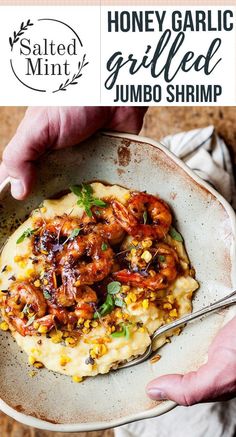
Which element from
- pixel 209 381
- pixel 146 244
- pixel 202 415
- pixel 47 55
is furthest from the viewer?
pixel 202 415

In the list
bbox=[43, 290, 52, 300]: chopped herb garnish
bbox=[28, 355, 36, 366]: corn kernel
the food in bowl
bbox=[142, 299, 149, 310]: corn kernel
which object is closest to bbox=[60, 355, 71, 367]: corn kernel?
the food in bowl

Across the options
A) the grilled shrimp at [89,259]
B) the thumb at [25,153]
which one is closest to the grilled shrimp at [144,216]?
the grilled shrimp at [89,259]

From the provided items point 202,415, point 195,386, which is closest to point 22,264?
point 195,386

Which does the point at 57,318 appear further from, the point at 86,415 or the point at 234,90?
the point at 234,90

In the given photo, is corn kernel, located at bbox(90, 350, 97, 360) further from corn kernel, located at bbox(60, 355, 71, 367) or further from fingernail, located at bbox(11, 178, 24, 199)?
fingernail, located at bbox(11, 178, 24, 199)

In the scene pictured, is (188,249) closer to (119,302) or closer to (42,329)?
(119,302)

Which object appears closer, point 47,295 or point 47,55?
point 47,295

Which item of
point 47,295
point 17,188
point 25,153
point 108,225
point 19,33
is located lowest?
point 47,295

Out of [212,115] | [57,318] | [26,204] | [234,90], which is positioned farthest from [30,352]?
[212,115]

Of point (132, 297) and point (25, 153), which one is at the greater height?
point (25, 153)
